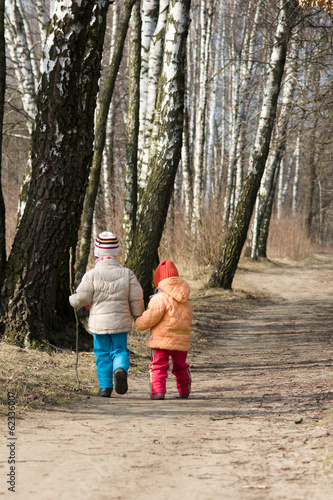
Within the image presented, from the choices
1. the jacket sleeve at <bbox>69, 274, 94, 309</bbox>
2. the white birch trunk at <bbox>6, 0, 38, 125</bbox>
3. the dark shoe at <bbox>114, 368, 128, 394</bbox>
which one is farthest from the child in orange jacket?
the white birch trunk at <bbox>6, 0, 38, 125</bbox>

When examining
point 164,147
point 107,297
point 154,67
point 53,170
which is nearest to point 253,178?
point 154,67

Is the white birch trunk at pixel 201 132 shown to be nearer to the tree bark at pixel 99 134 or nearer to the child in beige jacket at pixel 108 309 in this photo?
the tree bark at pixel 99 134

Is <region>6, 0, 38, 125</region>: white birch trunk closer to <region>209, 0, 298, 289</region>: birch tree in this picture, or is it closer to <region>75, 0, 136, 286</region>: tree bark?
<region>75, 0, 136, 286</region>: tree bark

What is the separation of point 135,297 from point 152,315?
21cm

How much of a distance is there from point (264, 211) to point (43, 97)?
15.9 meters

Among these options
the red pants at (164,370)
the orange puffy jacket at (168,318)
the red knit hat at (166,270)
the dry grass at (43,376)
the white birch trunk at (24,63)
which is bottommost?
the dry grass at (43,376)

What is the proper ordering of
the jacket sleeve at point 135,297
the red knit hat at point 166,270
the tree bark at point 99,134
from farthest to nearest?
1. the tree bark at point 99,134
2. the red knit hat at point 166,270
3. the jacket sleeve at point 135,297

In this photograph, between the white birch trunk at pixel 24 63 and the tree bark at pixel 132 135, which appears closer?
the tree bark at pixel 132 135

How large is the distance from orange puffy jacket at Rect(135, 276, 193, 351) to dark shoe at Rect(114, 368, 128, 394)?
374mm

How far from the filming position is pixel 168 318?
16.3 feet

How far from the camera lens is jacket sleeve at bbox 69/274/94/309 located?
15.9 feet

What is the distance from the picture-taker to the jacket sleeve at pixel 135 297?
496 cm

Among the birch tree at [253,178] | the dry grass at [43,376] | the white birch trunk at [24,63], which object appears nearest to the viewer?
the dry grass at [43,376]

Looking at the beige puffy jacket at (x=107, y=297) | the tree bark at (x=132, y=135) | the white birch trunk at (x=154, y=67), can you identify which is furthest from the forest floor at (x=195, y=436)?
the white birch trunk at (x=154, y=67)
